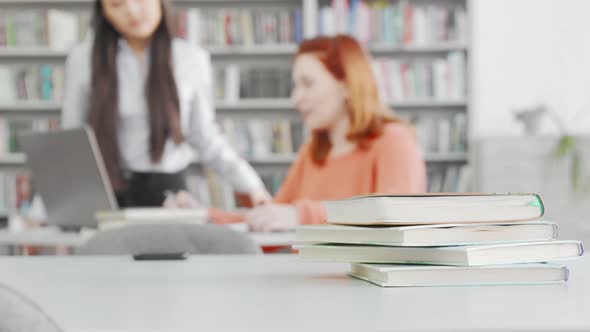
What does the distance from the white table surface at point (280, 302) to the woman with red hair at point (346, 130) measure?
1441 millimetres

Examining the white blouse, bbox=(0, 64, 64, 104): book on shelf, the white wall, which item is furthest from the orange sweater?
the white wall

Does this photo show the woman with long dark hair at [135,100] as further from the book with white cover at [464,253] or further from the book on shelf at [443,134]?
the book on shelf at [443,134]

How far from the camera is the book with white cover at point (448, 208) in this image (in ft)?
2.51

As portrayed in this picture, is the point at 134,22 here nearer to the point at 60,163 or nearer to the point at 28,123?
the point at 60,163

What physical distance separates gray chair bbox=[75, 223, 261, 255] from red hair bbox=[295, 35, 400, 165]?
3.19 ft

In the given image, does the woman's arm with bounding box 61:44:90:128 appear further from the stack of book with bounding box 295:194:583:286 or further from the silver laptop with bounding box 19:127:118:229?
the stack of book with bounding box 295:194:583:286

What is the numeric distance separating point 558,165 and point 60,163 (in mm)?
3183

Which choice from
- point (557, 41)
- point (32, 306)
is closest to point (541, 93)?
point (557, 41)

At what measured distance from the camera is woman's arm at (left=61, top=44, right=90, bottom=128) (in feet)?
8.85

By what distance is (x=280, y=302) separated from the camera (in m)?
0.66

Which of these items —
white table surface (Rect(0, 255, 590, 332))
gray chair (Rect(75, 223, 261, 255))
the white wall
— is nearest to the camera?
white table surface (Rect(0, 255, 590, 332))

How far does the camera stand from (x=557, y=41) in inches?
202

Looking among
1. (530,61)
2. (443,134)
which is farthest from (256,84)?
(530,61)

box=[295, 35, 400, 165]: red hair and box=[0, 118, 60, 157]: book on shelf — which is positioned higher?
box=[295, 35, 400, 165]: red hair
